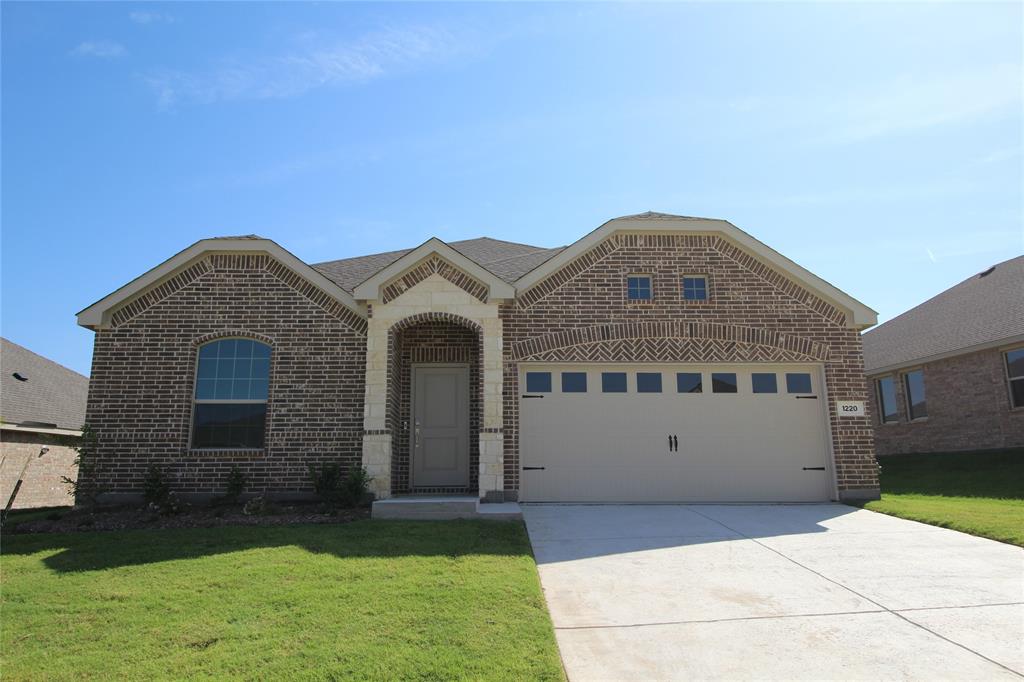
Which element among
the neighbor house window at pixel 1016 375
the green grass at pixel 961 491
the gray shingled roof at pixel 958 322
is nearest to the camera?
the green grass at pixel 961 491

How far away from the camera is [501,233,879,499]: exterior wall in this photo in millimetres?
11430

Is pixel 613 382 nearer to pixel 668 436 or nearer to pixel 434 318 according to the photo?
pixel 668 436

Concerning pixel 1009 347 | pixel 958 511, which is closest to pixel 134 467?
pixel 958 511

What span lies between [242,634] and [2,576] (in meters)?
3.78

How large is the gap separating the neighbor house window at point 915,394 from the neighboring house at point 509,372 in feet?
31.2

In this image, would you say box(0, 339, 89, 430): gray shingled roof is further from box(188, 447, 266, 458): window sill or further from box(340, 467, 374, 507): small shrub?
box(340, 467, 374, 507): small shrub

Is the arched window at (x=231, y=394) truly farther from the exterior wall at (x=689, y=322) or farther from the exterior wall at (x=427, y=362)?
the exterior wall at (x=689, y=322)

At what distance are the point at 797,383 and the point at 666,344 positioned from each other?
2.60m

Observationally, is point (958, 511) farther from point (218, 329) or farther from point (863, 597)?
point (218, 329)

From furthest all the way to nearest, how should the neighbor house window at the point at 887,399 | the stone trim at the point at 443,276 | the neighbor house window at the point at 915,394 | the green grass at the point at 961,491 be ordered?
the neighbor house window at the point at 887,399 → the neighbor house window at the point at 915,394 → the stone trim at the point at 443,276 → the green grass at the point at 961,491

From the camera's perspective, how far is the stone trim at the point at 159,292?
11656 millimetres

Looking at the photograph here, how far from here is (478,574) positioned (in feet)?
20.6

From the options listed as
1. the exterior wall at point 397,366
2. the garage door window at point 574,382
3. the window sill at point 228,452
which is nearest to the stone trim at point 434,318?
the exterior wall at point 397,366

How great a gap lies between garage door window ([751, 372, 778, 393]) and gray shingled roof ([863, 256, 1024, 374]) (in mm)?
9107
